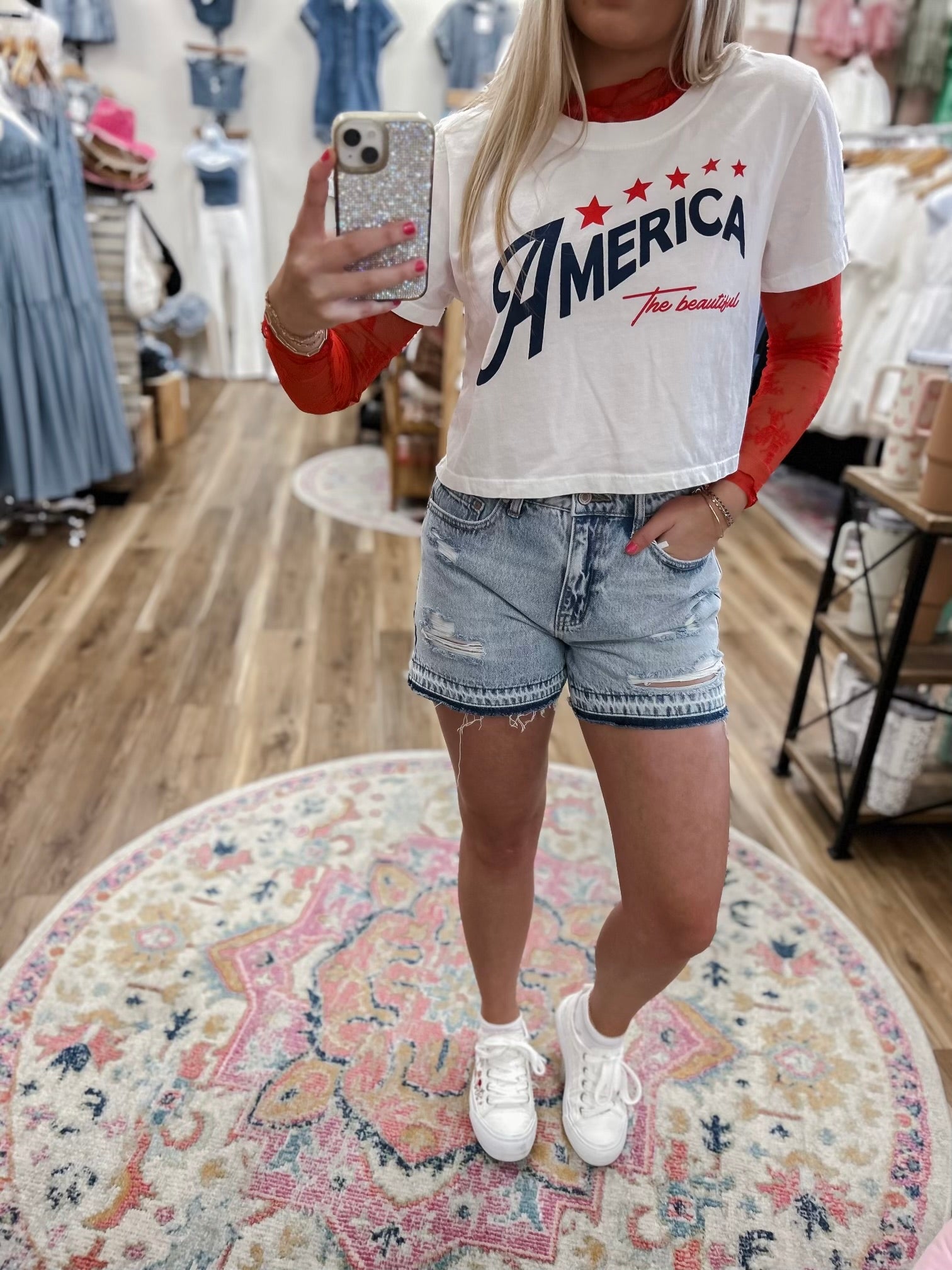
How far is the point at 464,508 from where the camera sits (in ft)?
2.69

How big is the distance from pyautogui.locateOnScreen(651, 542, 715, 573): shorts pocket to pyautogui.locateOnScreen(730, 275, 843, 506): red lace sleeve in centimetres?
8

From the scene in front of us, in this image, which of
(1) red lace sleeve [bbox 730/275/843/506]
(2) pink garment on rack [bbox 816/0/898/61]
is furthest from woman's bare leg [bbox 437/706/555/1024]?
(2) pink garment on rack [bbox 816/0/898/61]

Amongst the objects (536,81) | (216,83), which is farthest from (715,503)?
(216,83)

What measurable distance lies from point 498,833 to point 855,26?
508 centimetres

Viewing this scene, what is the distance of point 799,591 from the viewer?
291 centimetres

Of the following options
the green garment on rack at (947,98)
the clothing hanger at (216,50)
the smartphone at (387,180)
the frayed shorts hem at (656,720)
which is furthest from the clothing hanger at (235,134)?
the frayed shorts hem at (656,720)

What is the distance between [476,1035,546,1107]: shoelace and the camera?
115cm

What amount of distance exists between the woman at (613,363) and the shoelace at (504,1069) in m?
0.36

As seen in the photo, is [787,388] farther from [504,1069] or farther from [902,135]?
[902,135]

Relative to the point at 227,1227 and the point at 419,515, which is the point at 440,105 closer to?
the point at 419,515

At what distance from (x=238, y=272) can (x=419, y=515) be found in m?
3.01

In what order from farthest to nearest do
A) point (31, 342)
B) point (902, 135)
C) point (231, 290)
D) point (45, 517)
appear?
point (231, 290) < point (902, 135) < point (45, 517) < point (31, 342)

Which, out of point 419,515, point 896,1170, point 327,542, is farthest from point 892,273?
→ point 896,1170

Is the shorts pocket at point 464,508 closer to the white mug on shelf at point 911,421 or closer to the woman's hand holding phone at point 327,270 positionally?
the woman's hand holding phone at point 327,270
